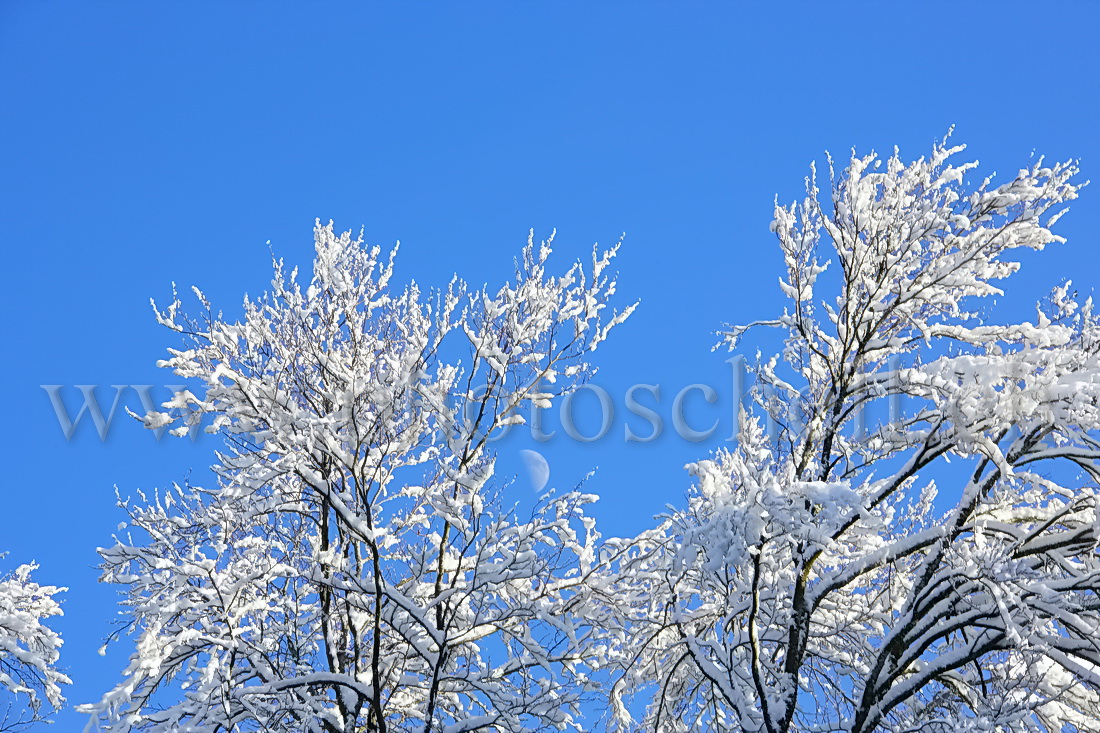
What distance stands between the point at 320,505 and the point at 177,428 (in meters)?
1.55

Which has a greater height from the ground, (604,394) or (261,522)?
(604,394)

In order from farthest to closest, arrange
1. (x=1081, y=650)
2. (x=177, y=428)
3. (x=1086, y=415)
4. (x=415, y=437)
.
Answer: (x=415, y=437), (x=177, y=428), (x=1081, y=650), (x=1086, y=415)

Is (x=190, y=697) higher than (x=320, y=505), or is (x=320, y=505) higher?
(x=320, y=505)

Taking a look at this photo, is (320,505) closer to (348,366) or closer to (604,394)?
(348,366)

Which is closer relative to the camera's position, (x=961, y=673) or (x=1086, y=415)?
(x=1086, y=415)

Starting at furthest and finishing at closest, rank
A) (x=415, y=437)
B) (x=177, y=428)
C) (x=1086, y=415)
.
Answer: (x=415, y=437) → (x=177, y=428) → (x=1086, y=415)

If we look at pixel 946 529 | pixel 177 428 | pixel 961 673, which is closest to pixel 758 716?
pixel 946 529

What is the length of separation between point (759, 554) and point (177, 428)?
5019 mm

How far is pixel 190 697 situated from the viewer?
7.29 meters

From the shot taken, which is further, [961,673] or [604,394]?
[604,394]

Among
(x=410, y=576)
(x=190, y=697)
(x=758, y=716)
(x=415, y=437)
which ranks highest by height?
(x=415, y=437)

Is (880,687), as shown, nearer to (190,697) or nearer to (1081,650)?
(1081,650)

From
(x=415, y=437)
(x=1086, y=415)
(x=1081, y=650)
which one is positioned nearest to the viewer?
(x=1086, y=415)

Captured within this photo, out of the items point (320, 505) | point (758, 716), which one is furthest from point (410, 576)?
point (758, 716)
